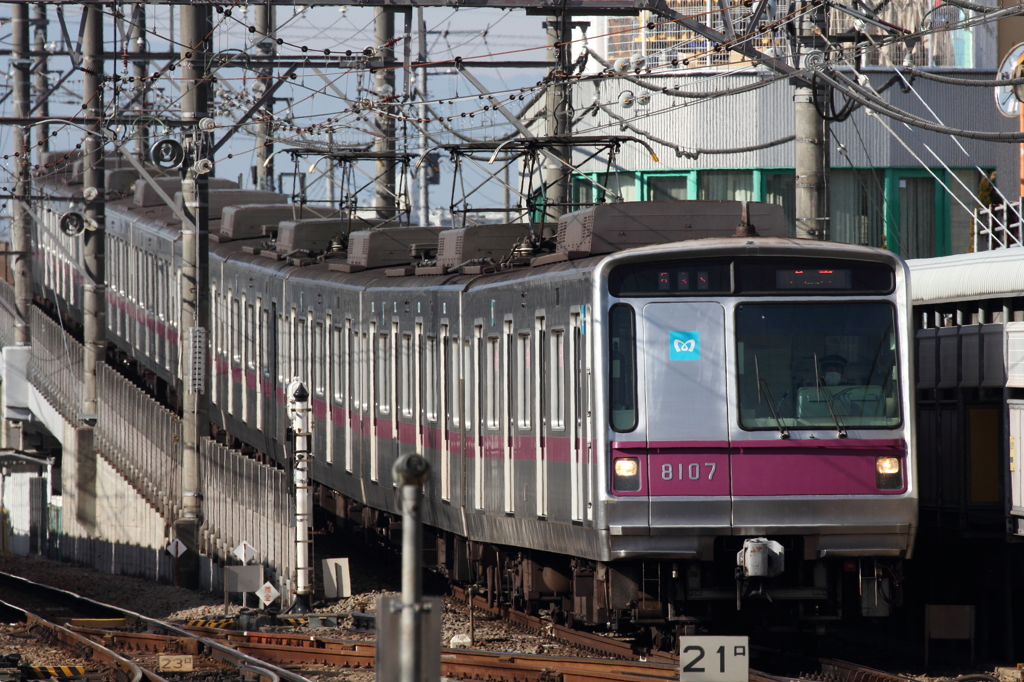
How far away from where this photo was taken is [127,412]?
91.7 feet

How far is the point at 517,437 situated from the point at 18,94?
22488 mm

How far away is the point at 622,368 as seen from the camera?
11.2m

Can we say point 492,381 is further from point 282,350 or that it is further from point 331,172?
point 331,172

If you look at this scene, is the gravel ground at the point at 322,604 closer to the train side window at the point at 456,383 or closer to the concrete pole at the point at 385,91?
the train side window at the point at 456,383

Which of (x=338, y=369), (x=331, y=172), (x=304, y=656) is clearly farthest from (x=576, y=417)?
(x=331, y=172)

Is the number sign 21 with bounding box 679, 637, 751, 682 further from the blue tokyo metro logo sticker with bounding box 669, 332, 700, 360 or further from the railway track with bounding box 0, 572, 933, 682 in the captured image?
the blue tokyo metro logo sticker with bounding box 669, 332, 700, 360

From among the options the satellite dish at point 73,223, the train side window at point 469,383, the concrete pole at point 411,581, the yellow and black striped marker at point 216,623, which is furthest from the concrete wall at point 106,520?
the concrete pole at point 411,581

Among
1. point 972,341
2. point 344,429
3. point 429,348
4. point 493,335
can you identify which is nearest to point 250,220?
point 344,429

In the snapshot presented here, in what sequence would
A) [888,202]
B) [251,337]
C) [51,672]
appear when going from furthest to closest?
[888,202]
[251,337]
[51,672]

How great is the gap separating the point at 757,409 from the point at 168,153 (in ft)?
39.5

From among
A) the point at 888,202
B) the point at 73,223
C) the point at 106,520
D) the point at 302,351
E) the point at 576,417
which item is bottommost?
the point at 106,520

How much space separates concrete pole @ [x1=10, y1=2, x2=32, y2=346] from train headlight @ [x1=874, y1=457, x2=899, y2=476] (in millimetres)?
22573

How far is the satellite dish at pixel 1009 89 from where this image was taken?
763 inches

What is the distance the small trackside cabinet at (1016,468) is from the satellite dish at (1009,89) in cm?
630
